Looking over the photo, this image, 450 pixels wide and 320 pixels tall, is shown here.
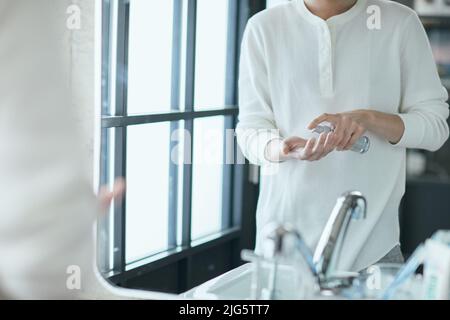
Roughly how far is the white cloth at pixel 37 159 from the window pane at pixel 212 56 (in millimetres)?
161

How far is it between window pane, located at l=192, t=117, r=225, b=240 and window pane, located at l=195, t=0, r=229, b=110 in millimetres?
33

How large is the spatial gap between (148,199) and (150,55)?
161mm

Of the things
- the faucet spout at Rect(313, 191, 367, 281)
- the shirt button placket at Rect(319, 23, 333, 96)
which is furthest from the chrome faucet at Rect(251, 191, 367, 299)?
the shirt button placket at Rect(319, 23, 333, 96)

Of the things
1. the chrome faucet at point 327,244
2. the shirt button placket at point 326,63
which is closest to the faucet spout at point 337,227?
the chrome faucet at point 327,244

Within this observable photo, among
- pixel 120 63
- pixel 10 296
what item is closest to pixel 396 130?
pixel 120 63

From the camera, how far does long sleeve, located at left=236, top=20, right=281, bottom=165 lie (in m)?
0.79

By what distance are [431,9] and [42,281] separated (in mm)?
503

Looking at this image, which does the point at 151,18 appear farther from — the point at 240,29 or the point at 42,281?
the point at 42,281

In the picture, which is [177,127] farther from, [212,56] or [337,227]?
[337,227]

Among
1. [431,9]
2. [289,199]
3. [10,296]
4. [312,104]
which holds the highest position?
[431,9]

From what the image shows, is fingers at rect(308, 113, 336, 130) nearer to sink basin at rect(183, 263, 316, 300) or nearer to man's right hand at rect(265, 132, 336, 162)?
man's right hand at rect(265, 132, 336, 162)

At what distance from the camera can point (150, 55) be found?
0.80 metres

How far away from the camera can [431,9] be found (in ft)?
2.64

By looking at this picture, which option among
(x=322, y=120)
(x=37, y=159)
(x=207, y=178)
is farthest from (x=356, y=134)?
(x=37, y=159)
